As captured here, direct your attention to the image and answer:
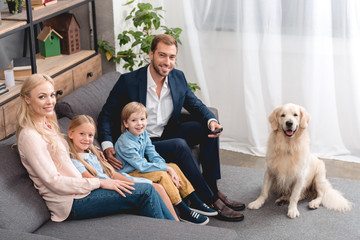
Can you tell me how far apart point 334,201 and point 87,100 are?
1679mm

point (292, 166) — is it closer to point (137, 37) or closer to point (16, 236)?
point (137, 37)

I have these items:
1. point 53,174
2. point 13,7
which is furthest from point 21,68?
point 53,174

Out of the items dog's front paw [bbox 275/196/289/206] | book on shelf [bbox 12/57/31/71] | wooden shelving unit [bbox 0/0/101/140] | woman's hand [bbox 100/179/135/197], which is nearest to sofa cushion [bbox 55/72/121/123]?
wooden shelving unit [bbox 0/0/101/140]

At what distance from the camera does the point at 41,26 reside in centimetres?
368

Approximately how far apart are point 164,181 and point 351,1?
79.9 inches

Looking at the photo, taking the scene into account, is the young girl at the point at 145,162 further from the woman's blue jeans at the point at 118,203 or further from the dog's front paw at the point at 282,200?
the dog's front paw at the point at 282,200

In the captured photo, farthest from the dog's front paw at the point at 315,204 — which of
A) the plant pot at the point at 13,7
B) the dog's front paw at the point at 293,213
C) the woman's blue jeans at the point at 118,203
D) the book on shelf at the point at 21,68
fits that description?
the plant pot at the point at 13,7

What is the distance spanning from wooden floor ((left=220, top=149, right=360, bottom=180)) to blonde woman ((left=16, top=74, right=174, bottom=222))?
5.34 feet

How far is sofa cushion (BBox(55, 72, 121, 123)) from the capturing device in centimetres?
298

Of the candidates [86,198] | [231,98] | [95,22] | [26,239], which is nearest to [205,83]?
[231,98]

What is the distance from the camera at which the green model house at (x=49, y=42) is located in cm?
347

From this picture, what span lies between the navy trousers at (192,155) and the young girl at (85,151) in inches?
13.5

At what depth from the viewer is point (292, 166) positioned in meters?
3.14

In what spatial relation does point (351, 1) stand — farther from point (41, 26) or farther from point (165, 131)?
point (41, 26)
